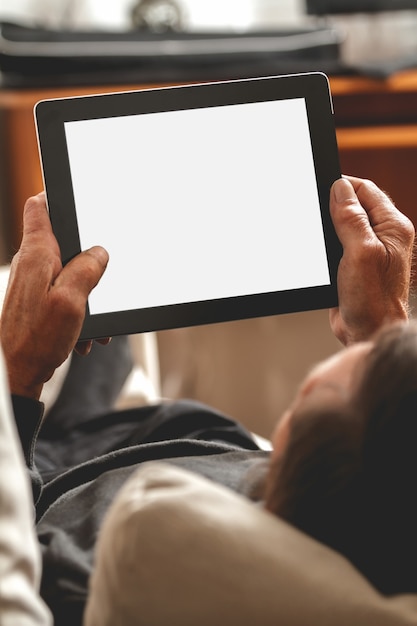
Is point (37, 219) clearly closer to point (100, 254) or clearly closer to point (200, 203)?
point (100, 254)

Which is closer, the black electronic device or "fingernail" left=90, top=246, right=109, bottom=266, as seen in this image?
"fingernail" left=90, top=246, right=109, bottom=266

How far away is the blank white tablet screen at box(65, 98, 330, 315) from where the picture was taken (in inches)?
37.5

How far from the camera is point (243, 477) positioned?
0.86 m

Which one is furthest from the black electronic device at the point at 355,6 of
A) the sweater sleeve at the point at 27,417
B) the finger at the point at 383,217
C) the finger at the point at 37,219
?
the sweater sleeve at the point at 27,417

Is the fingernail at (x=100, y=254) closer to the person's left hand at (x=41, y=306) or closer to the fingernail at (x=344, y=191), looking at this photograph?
the person's left hand at (x=41, y=306)

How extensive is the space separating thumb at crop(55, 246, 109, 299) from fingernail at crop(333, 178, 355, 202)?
256 mm

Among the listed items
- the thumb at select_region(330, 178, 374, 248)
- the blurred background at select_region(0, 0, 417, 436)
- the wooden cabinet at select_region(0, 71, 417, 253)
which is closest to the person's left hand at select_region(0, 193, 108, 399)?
the thumb at select_region(330, 178, 374, 248)

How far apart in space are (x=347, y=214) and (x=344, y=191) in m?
0.03

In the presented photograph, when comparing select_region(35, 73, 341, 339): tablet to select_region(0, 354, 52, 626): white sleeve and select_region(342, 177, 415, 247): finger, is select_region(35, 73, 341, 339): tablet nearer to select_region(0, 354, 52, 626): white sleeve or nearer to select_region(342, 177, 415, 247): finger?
select_region(342, 177, 415, 247): finger

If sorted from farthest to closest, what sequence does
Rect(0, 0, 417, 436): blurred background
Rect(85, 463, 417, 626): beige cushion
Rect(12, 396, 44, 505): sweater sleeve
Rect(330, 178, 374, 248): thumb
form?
Rect(0, 0, 417, 436): blurred background < Rect(330, 178, 374, 248): thumb < Rect(12, 396, 44, 505): sweater sleeve < Rect(85, 463, 417, 626): beige cushion

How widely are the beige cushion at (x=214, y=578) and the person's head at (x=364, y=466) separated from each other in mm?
37

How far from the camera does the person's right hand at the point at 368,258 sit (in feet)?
3.19

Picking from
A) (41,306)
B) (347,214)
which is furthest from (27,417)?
(347,214)

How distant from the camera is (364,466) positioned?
2.06 feet
